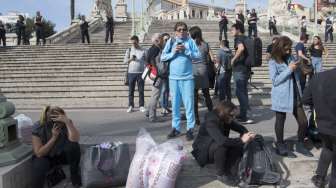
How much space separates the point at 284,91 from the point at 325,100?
151 cm

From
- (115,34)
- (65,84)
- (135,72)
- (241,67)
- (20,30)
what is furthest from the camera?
(115,34)

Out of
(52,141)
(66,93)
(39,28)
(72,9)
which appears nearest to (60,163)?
(52,141)

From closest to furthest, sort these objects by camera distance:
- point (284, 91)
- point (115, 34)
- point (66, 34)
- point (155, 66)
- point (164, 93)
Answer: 1. point (284, 91)
2. point (155, 66)
3. point (164, 93)
4. point (66, 34)
5. point (115, 34)

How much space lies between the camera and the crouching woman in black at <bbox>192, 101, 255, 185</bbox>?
5.56 meters

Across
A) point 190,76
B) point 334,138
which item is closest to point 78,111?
point 190,76

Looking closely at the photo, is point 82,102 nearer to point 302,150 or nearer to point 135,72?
point 135,72

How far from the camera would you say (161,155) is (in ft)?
17.3

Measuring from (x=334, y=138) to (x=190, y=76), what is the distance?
2682mm

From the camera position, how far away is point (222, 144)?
550 cm

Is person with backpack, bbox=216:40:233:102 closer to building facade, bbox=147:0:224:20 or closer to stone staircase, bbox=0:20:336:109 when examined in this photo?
stone staircase, bbox=0:20:336:109

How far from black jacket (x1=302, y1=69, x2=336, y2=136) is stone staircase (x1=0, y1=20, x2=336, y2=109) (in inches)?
257

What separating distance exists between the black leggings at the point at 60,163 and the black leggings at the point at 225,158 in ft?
4.96

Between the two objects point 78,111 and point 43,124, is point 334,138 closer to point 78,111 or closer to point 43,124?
point 43,124

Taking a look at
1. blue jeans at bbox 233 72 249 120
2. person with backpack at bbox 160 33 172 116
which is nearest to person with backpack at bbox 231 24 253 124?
blue jeans at bbox 233 72 249 120
